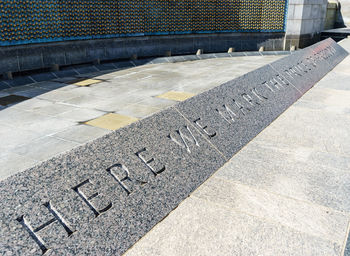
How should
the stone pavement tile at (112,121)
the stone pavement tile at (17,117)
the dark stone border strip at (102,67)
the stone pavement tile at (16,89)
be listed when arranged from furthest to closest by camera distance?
the dark stone border strip at (102,67), the stone pavement tile at (16,89), the stone pavement tile at (17,117), the stone pavement tile at (112,121)

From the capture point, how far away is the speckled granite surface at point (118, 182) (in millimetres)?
2936

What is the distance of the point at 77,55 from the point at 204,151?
8993 millimetres

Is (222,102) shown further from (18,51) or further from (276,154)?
(18,51)

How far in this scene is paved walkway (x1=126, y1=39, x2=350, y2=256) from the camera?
10.6ft

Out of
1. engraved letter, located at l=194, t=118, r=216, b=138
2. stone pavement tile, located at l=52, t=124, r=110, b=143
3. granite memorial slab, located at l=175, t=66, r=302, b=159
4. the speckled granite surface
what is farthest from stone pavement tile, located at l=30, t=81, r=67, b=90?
engraved letter, located at l=194, t=118, r=216, b=138

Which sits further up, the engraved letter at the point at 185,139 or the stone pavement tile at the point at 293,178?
the engraved letter at the point at 185,139

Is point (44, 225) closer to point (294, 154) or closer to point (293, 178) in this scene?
point (293, 178)

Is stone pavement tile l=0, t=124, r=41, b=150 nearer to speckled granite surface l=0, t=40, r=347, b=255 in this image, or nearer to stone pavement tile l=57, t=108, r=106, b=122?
stone pavement tile l=57, t=108, r=106, b=122

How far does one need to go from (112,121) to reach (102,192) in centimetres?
325

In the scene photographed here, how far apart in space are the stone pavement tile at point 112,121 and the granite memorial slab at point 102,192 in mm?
1833

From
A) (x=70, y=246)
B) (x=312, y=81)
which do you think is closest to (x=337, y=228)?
(x=70, y=246)

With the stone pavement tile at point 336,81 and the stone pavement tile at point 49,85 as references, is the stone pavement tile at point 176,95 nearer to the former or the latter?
the stone pavement tile at point 49,85

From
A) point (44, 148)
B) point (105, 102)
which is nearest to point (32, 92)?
point (105, 102)

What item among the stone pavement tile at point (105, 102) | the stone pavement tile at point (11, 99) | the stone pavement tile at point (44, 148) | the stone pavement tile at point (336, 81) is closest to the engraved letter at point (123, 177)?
the stone pavement tile at point (44, 148)
